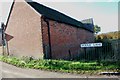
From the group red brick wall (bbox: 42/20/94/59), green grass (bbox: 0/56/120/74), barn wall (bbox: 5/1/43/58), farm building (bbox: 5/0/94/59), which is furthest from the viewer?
red brick wall (bbox: 42/20/94/59)

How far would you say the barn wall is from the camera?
1806 cm

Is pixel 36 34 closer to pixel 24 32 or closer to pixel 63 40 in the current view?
pixel 24 32

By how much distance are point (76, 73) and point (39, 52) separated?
21.8 ft

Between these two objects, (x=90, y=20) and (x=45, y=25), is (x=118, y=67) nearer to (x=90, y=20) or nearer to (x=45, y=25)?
(x=45, y=25)

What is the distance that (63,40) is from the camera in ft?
69.1

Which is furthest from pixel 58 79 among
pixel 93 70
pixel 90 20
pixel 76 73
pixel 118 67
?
pixel 90 20

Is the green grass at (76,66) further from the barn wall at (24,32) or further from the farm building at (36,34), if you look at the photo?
the barn wall at (24,32)

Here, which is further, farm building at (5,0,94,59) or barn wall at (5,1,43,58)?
barn wall at (5,1,43,58)

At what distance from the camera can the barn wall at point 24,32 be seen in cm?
1806

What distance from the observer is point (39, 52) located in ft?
58.1

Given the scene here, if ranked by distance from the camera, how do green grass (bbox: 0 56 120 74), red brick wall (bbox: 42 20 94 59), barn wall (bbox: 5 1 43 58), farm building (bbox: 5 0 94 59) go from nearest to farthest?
green grass (bbox: 0 56 120 74), farm building (bbox: 5 0 94 59), barn wall (bbox: 5 1 43 58), red brick wall (bbox: 42 20 94 59)

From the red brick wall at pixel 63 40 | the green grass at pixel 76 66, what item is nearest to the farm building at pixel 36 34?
the red brick wall at pixel 63 40

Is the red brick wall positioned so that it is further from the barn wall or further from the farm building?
the barn wall

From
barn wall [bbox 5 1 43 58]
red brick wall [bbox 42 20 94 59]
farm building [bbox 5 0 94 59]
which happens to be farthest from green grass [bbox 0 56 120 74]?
red brick wall [bbox 42 20 94 59]
